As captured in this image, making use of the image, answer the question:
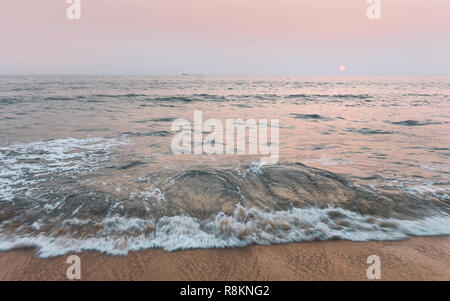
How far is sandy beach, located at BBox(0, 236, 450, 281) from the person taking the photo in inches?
88.0

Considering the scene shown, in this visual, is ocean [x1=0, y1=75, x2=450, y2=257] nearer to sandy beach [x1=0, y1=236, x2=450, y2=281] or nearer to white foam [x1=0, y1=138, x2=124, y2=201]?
white foam [x1=0, y1=138, x2=124, y2=201]

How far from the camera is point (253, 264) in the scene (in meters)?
2.39

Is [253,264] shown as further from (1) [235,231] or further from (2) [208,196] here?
(2) [208,196]

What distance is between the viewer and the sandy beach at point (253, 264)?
88.0 inches

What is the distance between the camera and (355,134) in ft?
27.8

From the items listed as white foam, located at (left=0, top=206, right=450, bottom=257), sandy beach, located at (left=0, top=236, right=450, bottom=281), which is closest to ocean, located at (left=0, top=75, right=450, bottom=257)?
white foam, located at (left=0, top=206, right=450, bottom=257)

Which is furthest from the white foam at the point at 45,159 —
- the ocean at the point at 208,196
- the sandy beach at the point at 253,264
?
the sandy beach at the point at 253,264

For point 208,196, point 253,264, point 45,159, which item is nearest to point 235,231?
point 253,264

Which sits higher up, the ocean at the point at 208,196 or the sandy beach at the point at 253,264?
the ocean at the point at 208,196

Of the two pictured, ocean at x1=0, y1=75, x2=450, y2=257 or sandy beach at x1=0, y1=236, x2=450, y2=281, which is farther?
ocean at x1=0, y1=75, x2=450, y2=257

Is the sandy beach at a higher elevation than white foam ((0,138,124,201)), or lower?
lower

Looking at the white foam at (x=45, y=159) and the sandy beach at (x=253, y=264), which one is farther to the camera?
the white foam at (x=45, y=159)

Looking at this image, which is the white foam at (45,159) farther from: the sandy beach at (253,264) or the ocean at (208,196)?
the sandy beach at (253,264)
